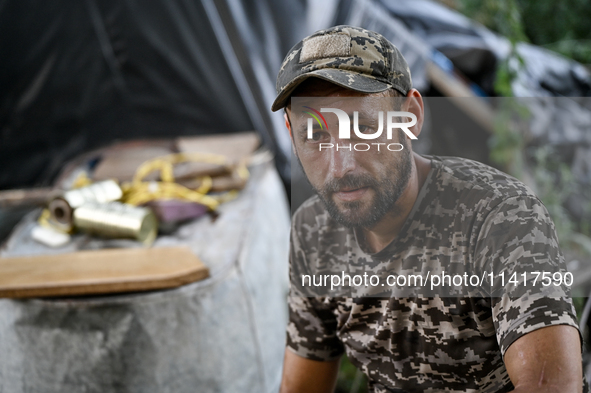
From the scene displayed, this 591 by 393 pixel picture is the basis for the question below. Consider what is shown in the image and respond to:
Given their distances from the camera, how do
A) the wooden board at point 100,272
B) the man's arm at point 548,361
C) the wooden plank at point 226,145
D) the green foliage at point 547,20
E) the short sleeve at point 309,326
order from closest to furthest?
the man's arm at point 548,361 → the short sleeve at point 309,326 → the green foliage at point 547,20 → the wooden board at point 100,272 → the wooden plank at point 226,145

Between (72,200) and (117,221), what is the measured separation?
226 millimetres

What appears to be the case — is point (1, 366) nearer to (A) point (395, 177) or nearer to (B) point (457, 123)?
(A) point (395, 177)

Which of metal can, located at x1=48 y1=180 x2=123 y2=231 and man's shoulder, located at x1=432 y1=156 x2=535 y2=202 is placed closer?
man's shoulder, located at x1=432 y1=156 x2=535 y2=202

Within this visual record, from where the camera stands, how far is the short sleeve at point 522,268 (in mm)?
557

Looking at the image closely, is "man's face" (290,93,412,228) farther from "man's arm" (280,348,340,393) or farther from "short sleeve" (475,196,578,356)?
"man's arm" (280,348,340,393)

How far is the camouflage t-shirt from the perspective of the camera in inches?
22.6

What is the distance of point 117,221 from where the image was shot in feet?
A: 5.04

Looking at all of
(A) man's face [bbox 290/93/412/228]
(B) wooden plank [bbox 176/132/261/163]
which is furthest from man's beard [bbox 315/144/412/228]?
(B) wooden plank [bbox 176/132/261/163]

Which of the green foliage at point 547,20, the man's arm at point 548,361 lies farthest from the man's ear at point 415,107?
the green foliage at point 547,20

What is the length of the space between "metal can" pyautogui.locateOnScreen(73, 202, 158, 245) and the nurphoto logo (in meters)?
1.07

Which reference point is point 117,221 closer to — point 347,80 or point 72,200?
point 72,200

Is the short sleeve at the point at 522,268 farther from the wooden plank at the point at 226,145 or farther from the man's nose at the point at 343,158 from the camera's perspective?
the wooden plank at the point at 226,145

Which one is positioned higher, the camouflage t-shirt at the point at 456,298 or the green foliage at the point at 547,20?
the green foliage at the point at 547,20

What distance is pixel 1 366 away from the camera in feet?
3.86
